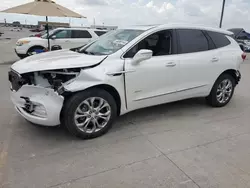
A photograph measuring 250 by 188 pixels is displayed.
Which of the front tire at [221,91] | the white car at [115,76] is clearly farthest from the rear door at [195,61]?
the front tire at [221,91]

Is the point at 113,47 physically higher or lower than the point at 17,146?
higher

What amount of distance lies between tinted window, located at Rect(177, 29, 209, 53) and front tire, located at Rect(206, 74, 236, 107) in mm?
812

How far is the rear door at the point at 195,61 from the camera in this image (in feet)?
13.6

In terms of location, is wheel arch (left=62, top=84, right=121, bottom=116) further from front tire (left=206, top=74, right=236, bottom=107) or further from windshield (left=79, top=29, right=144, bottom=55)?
front tire (left=206, top=74, right=236, bottom=107)

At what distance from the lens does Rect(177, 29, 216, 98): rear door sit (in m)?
4.15

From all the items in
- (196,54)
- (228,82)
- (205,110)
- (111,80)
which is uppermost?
(196,54)

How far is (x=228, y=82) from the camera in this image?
16.1ft

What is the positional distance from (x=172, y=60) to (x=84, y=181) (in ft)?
8.18

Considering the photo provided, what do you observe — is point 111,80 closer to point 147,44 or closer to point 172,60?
point 147,44

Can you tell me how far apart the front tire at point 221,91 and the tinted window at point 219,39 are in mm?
655

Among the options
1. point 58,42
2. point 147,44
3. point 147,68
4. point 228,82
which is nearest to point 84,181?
point 147,68

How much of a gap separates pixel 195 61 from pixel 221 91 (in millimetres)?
1153

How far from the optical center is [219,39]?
4.75 metres

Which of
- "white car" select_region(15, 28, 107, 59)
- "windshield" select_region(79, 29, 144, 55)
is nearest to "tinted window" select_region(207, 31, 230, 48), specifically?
"windshield" select_region(79, 29, 144, 55)
